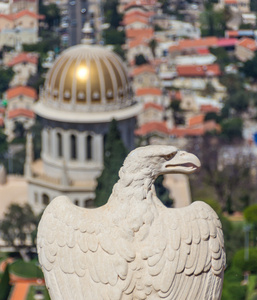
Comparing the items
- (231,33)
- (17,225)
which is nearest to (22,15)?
(231,33)

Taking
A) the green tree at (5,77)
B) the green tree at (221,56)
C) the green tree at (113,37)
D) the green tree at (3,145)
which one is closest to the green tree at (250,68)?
the green tree at (221,56)

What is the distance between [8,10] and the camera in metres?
82.4

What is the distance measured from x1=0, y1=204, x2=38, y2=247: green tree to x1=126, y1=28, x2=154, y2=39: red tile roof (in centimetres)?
5950

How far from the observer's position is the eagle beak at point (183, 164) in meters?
13.0

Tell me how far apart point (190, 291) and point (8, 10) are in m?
71.1

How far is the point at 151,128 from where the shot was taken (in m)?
78.1

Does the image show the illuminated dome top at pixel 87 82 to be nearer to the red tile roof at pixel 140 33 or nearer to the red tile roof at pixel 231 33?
the red tile roof at pixel 231 33

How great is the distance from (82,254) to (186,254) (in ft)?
4.10

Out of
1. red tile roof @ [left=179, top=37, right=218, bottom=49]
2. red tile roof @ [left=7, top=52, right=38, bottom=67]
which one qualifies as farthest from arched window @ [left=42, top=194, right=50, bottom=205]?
red tile roof @ [left=179, top=37, right=218, bottom=49]

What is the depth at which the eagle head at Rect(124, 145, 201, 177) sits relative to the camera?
13.0 meters

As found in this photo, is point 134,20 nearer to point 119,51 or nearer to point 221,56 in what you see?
point 119,51

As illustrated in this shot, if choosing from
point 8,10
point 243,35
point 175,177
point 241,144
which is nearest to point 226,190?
point 175,177

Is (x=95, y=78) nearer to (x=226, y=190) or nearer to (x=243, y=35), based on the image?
(x=226, y=190)

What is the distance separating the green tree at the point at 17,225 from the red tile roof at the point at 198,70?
50262 mm
